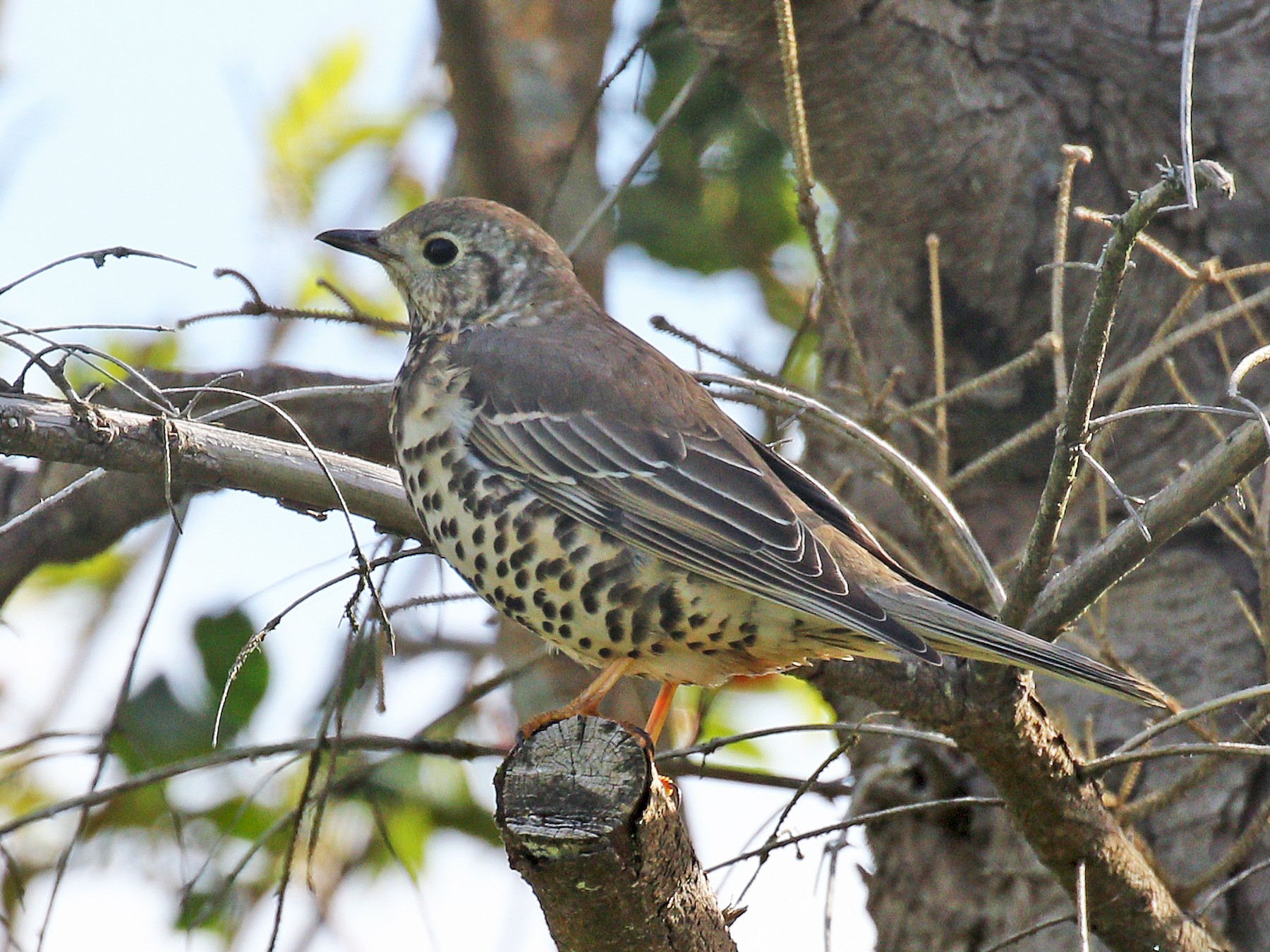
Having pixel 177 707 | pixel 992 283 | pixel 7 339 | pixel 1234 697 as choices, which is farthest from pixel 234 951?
pixel 992 283

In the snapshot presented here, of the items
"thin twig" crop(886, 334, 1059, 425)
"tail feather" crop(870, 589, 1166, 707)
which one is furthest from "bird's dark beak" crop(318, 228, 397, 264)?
"tail feather" crop(870, 589, 1166, 707)

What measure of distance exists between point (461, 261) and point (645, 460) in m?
1.07

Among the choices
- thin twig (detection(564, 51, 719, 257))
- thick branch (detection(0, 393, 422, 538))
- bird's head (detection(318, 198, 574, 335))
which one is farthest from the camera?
bird's head (detection(318, 198, 574, 335))

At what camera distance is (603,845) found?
2568mm

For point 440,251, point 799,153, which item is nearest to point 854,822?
point 799,153

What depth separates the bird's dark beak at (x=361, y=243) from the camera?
4.31 metres

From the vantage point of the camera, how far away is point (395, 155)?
21.0ft

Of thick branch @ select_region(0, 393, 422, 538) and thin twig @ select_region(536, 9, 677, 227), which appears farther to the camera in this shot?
thin twig @ select_region(536, 9, 677, 227)

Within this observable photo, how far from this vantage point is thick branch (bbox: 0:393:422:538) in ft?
8.18

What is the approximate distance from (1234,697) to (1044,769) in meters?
0.44

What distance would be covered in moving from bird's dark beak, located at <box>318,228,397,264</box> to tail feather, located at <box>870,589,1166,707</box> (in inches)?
82.6

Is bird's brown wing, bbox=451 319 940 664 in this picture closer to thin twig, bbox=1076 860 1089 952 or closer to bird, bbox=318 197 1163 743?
bird, bbox=318 197 1163 743

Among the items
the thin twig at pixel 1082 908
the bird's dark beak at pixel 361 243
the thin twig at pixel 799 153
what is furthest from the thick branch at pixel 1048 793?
the bird's dark beak at pixel 361 243

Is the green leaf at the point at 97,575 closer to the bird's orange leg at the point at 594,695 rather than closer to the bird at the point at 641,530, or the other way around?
the bird at the point at 641,530
